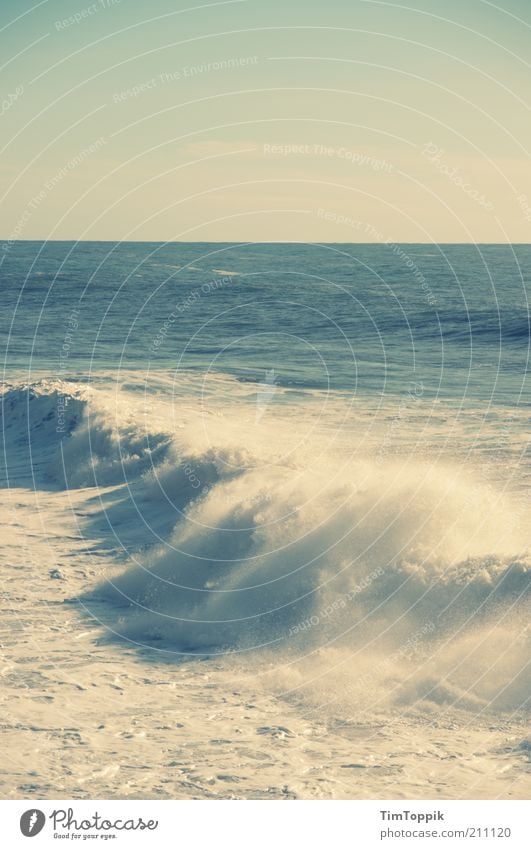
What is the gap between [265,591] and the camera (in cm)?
1255

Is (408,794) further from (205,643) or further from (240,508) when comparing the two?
(240,508)

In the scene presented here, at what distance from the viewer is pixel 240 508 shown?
14875mm

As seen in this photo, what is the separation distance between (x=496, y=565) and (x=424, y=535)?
1243mm

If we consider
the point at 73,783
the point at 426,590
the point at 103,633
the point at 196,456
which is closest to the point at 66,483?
the point at 196,456

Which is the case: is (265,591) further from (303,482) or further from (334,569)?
(303,482)

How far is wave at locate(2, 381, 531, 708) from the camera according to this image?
34.8 ft
